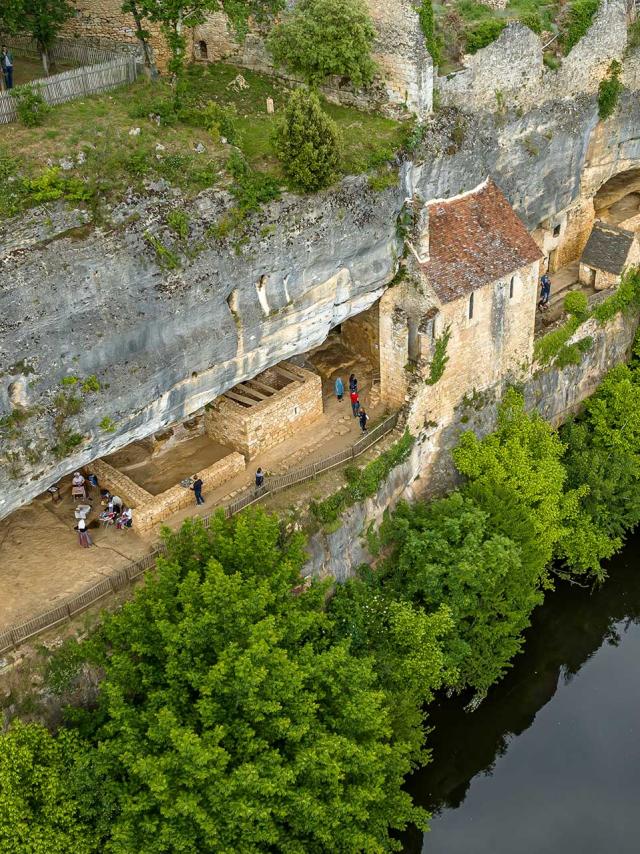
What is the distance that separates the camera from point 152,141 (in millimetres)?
20594

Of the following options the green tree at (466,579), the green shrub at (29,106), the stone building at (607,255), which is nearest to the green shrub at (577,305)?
the stone building at (607,255)

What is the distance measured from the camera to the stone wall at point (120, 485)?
23.6 metres

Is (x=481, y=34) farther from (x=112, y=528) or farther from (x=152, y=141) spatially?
(x=112, y=528)

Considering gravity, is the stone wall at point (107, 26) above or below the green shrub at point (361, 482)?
above

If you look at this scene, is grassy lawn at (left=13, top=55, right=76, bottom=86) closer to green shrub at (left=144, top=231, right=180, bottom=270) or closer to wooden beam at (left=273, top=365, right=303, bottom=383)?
green shrub at (left=144, top=231, right=180, bottom=270)

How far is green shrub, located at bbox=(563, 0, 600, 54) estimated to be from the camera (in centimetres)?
2823

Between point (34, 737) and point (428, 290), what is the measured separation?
47.1 ft

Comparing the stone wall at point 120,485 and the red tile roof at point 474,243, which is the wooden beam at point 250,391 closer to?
the stone wall at point 120,485

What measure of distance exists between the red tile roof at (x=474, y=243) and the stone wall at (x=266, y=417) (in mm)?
4496

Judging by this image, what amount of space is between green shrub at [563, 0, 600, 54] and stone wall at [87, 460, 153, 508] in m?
18.0

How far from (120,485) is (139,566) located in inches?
131

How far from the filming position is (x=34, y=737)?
18.0m

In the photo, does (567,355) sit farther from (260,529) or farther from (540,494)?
(260,529)

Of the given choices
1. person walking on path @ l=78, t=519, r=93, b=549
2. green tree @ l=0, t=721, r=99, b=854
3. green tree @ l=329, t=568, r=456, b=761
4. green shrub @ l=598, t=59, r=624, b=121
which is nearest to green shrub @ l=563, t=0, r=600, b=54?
green shrub @ l=598, t=59, r=624, b=121
